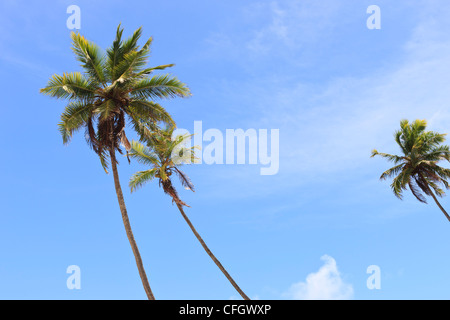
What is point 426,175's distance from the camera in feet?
113

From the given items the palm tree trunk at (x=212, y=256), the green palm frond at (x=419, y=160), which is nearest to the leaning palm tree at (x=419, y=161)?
the green palm frond at (x=419, y=160)

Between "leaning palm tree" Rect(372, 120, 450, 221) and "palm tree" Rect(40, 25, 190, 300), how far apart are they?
2283 centimetres

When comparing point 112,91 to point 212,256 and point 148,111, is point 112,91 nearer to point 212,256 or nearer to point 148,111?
point 148,111

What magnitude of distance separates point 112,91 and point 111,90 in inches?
2.5

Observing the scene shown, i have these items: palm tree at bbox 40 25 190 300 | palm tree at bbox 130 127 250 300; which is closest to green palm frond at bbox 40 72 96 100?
palm tree at bbox 40 25 190 300

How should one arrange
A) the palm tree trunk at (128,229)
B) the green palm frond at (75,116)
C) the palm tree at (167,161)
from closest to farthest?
the palm tree trunk at (128,229) → the green palm frond at (75,116) → the palm tree at (167,161)

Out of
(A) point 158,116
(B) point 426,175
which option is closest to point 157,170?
(A) point 158,116

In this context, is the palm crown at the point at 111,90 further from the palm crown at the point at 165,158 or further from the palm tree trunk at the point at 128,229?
the palm crown at the point at 165,158

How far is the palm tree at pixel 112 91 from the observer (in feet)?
61.9

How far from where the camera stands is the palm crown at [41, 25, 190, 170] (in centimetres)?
1891
